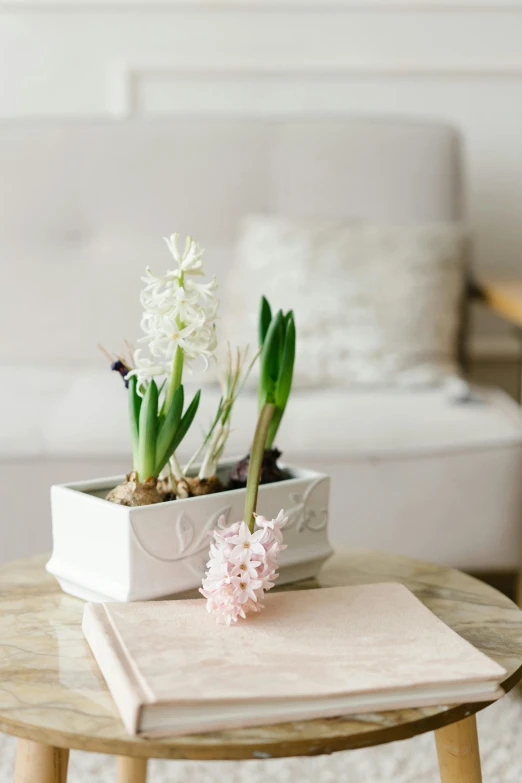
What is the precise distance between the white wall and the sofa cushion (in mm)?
945

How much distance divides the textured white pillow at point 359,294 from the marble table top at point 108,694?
785 millimetres

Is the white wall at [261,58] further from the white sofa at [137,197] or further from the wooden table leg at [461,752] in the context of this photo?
the wooden table leg at [461,752]

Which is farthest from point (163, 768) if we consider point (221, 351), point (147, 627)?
point (221, 351)

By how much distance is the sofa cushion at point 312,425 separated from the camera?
56.7 inches

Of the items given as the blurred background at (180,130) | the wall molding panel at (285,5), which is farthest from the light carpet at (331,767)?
the wall molding panel at (285,5)

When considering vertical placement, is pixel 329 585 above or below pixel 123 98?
below

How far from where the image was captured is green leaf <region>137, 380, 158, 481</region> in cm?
79

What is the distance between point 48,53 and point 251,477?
178 centimetres

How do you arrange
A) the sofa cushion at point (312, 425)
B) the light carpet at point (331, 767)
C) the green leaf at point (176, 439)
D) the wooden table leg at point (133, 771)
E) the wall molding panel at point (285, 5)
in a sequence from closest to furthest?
the green leaf at point (176, 439) < the wooden table leg at point (133, 771) < the light carpet at point (331, 767) < the sofa cushion at point (312, 425) < the wall molding panel at point (285, 5)

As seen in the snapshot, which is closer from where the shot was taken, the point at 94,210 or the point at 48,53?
the point at 94,210

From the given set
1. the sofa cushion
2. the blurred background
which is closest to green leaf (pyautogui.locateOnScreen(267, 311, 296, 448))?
the sofa cushion

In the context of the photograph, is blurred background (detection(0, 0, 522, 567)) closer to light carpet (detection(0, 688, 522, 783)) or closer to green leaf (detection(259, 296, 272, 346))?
light carpet (detection(0, 688, 522, 783))

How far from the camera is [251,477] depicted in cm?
76

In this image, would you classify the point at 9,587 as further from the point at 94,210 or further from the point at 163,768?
the point at 94,210
